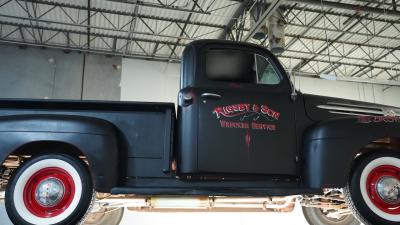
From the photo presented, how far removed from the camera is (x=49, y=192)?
10.7 ft

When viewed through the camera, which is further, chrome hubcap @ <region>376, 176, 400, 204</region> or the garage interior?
the garage interior

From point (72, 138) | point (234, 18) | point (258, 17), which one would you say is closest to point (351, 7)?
point (258, 17)

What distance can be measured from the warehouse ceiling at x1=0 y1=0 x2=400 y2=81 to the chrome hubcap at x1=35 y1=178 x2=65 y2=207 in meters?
7.54

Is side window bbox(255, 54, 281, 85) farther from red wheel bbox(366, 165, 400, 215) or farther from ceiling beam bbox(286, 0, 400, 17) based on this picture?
ceiling beam bbox(286, 0, 400, 17)

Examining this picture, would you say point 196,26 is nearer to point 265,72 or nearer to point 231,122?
point 265,72

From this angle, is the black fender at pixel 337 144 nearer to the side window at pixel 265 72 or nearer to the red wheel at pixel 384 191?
the red wheel at pixel 384 191

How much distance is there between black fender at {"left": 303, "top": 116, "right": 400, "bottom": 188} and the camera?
11.5ft

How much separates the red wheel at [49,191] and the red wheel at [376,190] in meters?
2.24

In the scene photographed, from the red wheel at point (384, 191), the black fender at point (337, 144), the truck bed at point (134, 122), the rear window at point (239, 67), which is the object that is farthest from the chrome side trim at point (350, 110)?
the truck bed at point (134, 122)

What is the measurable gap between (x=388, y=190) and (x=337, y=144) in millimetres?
580

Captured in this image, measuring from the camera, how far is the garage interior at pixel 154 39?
1114cm

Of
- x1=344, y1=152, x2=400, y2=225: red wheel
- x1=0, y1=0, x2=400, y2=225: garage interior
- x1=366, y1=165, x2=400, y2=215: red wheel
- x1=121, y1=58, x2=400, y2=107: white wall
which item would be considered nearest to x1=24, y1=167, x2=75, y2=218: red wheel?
x1=344, y1=152, x2=400, y2=225: red wheel

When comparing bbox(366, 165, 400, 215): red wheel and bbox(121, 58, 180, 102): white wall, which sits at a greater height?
bbox(121, 58, 180, 102): white wall

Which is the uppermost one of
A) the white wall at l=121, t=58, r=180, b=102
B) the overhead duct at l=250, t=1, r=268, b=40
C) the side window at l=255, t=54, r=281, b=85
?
the overhead duct at l=250, t=1, r=268, b=40
